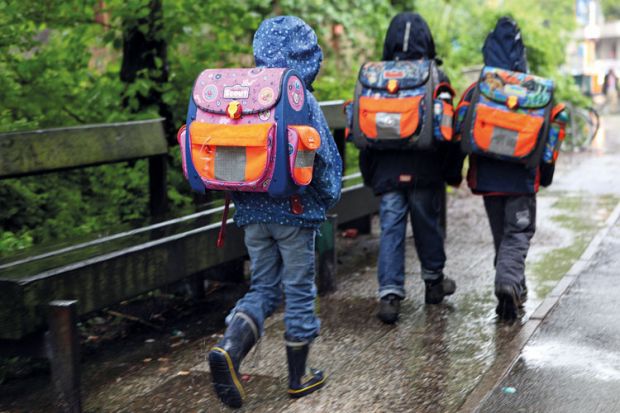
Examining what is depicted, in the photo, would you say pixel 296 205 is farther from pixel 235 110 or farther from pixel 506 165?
pixel 506 165

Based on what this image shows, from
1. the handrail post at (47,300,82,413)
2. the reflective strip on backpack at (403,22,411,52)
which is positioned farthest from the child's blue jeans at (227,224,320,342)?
the reflective strip on backpack at (403,22,411,52)

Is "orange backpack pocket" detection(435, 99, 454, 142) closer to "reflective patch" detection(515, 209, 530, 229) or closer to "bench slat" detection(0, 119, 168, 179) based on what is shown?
"reflective patch" detection(515, 209, 530, 229)

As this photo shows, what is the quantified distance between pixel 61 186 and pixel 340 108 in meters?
2.54

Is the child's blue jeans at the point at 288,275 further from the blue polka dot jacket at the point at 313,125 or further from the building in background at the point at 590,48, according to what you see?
the building in background at the point at 590,48

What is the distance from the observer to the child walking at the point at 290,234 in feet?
Answer: 15.1

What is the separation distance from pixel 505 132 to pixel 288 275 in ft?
6.30

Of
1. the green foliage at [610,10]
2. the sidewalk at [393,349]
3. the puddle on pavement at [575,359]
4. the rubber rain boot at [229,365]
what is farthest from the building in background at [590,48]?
the rubber rain boot at [229,365]

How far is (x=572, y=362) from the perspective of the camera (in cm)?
524

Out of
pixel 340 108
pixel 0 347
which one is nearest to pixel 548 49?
pixel 340 108

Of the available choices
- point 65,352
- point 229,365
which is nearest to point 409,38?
point 229,365

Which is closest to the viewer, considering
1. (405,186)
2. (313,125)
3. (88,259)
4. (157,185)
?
(313,125)

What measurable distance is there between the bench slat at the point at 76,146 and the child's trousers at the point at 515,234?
2424mm

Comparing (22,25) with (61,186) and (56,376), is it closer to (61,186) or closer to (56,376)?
(61,186)

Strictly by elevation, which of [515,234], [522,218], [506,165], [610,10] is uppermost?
[610,10]
